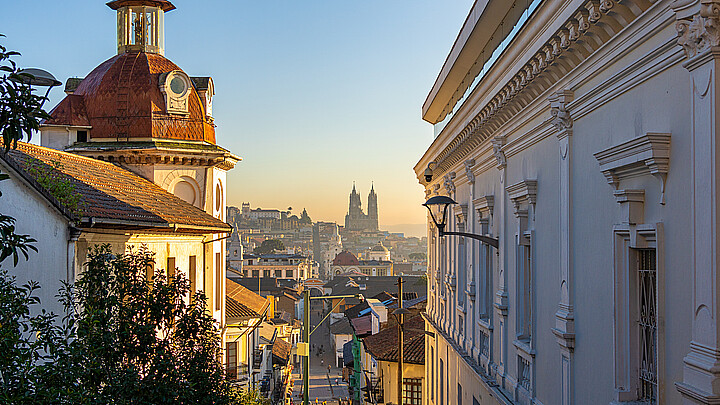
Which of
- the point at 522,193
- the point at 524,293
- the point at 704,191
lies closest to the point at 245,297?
the point at 524,293

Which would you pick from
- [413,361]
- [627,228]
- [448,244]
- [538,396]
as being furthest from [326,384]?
[627,228]

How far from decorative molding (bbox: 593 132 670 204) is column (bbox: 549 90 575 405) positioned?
1.36 m

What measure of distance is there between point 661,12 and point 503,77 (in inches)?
212

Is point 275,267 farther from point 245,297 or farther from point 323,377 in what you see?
point 245,297

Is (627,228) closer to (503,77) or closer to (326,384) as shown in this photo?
(503,77)

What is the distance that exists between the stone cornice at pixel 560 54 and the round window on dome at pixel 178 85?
11.1m

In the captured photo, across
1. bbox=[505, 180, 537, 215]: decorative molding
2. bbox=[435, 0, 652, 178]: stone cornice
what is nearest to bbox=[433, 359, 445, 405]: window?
bbox=[435, 0, 652, 178]: stone cornice

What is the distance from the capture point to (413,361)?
3178 cm

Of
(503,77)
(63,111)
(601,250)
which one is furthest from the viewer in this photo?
(63,111)

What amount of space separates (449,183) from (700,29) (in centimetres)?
1490

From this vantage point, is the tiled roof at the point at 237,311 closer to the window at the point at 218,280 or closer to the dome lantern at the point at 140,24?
the window at the point at 218,280

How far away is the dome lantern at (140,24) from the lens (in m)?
23.6

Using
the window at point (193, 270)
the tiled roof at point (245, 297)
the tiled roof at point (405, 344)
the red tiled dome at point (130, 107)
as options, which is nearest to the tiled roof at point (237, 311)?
the tiled roof at point (245, 297)

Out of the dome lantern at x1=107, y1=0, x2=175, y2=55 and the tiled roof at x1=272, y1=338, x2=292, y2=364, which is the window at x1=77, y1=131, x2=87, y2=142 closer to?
the dome lantern at x1=107, y1=0, x2=175, y2=55
